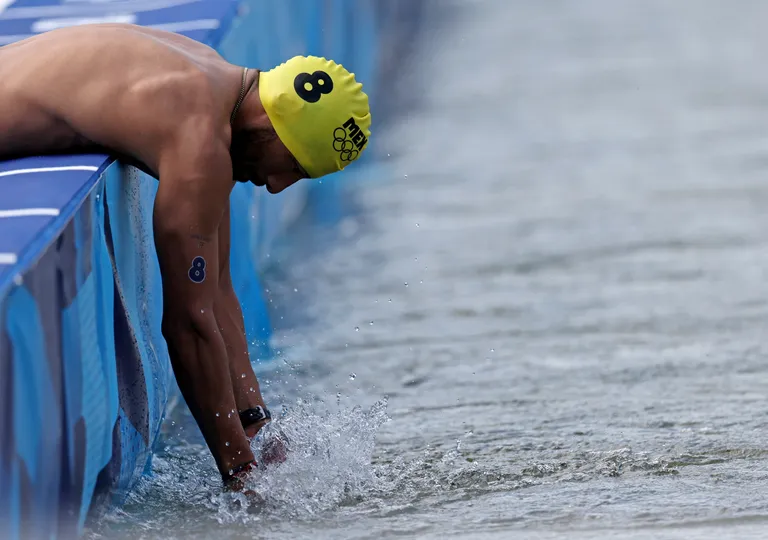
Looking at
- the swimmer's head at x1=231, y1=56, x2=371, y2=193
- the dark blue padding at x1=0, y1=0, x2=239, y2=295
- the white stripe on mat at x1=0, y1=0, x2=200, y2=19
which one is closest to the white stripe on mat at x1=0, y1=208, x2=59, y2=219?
the dark blue padding at x1=0, y1=0, x2=239, y2=295

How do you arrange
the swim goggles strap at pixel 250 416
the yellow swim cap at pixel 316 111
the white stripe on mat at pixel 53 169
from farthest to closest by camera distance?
the swim goggles strap at pixel 250 416, the yellow swim cap at pixel 316 111, the white stripe on mat at pixel 53 169

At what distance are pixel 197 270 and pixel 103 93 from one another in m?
0.62

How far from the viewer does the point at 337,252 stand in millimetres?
6941

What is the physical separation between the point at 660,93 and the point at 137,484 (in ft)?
23.0

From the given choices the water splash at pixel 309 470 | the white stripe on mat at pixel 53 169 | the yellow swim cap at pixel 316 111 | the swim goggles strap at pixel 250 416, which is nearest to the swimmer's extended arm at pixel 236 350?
the swim goggles strap at pixel 250 416

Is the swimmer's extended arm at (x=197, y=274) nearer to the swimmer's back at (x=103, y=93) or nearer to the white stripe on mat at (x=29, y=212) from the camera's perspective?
the swimmer's back at (x=103, y=93)

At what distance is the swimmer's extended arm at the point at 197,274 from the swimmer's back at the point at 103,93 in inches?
5.7

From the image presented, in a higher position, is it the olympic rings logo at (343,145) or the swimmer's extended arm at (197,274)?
the olympic rings logo at (343,145)

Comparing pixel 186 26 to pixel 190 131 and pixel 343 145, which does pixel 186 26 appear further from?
pixel 190 131

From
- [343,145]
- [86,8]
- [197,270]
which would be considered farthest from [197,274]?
[86,8]

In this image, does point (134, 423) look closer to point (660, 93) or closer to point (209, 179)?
point (209, 179)

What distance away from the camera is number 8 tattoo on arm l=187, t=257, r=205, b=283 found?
11.9 ft

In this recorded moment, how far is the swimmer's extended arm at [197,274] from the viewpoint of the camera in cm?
358

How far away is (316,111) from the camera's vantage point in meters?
3.83
